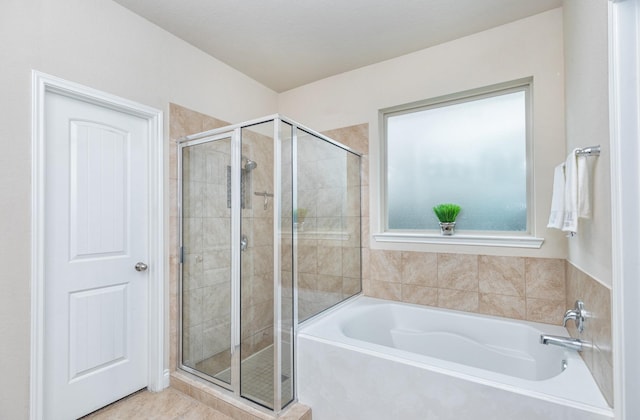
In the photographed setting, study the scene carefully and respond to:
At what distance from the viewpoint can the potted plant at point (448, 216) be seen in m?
2.38

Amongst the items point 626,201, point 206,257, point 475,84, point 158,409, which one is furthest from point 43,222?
point 475,84

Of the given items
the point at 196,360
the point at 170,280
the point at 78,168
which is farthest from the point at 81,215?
the point at 196,360

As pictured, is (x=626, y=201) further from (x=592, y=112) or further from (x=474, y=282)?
(x=474, y=282)

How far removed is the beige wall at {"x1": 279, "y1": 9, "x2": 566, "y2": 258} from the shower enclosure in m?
0.63

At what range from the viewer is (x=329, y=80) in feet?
9.71

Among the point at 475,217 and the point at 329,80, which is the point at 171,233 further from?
the point at 475,217

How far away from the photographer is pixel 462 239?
2.28 metres

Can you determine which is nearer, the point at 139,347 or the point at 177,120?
the point at 139,347

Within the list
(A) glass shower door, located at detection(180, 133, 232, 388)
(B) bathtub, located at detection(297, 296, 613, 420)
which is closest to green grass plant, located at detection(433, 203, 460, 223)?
(B) bathtub, located at detection(297, 296, 613, 420)

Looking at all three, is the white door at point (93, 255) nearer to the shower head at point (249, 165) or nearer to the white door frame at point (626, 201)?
the shower head at point (249, 165)

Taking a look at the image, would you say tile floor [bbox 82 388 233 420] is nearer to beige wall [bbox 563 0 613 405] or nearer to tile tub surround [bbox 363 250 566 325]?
tile tub surround [bbox 363 250 566 325]

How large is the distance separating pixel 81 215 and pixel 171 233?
0.55 meters

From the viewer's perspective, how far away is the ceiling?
1.96 meters

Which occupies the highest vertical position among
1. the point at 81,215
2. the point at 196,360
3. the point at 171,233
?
the point at 81,215
